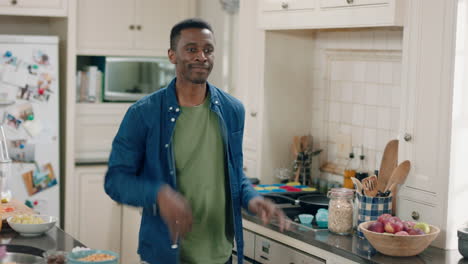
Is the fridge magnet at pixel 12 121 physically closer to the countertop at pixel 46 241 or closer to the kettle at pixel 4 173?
the kettle at pixel 4 173

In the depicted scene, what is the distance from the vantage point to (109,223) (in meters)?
4.92

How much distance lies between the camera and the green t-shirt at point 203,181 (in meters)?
2.59

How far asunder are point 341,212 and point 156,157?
3.07ft

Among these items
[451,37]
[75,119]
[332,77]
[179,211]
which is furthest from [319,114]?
[179,211]

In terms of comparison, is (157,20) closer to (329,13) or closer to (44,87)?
(44,87)

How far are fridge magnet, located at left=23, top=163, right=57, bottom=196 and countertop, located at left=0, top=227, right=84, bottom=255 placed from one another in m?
1.74

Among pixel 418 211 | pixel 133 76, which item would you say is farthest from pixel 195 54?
pixel 133 76

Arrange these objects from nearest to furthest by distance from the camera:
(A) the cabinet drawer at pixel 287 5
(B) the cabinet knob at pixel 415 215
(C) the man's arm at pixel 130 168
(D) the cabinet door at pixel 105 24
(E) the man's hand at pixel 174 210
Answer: (E) the man's hand at pixel 174 210 < (C) the man's arm at pixel 130 168 < (B) the cabinet knob at pixel 415 215 < (A) the cabinet drawer at pixel 287 5 < (D) the cabinet door at pixel 105 24

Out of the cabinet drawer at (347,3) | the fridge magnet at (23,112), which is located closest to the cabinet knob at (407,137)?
the cabinet drawer at (347,3)

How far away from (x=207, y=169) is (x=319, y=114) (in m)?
1.64

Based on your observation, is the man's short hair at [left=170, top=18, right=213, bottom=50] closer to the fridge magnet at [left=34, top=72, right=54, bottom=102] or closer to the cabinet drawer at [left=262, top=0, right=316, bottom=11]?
the cabinet drawer at [left=262, top=0, right=316, bottom=11]

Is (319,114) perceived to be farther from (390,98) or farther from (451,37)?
(451,37)

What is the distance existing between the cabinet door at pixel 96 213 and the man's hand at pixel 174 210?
267 cm

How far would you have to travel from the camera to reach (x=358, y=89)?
3812 mm
